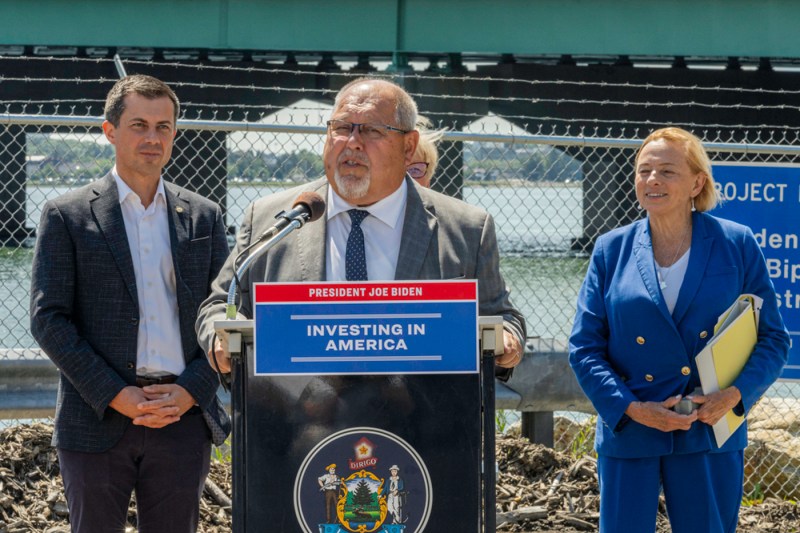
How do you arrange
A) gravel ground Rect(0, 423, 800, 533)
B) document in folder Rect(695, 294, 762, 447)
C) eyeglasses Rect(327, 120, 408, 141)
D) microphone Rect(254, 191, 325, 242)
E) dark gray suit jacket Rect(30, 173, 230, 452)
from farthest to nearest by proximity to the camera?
gravel ground Rect(0, 423, 800, 533) → document in folder Rect(695, 294, 762, 447) → dark gray suit jacket Rect(30, 173, 230, 452) → eyeglasses Rect(327, 120, 408, 141) → microphone Rect(254, 191, 325, 242)

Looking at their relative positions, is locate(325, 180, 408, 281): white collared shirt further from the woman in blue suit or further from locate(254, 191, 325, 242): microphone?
the woman in blue suit

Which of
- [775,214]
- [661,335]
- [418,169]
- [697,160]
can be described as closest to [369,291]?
[661,335]

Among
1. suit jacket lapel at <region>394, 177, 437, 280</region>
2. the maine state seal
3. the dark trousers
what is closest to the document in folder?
suit jacket lapel at <region>394, 177, 437, 280</region>

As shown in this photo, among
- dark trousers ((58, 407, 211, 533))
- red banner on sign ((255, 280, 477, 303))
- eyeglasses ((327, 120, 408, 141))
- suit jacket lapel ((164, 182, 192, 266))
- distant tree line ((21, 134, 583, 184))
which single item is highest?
distant tree line ((21, 134, 583, 184))

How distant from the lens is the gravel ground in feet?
18.2

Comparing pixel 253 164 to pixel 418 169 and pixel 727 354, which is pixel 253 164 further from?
pixel 727 354

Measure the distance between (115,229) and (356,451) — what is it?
1.56 m

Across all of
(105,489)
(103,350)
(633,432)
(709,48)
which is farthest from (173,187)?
(709,48)

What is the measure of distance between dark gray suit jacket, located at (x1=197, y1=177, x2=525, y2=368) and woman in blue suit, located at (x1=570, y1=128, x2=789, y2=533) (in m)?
0.97

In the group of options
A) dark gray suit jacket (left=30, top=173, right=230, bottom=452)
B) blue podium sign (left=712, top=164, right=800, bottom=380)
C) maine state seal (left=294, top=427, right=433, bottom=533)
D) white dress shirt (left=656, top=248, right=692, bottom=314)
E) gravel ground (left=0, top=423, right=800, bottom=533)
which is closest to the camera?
maine state seal (left=294, top=427, right=433, bottom=533)

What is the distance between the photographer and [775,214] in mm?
5934

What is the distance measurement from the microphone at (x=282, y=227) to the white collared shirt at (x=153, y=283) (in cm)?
90

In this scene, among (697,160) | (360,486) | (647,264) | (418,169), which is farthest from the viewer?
(418,169)

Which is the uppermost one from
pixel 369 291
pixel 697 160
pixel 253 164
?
pixel 253 164
